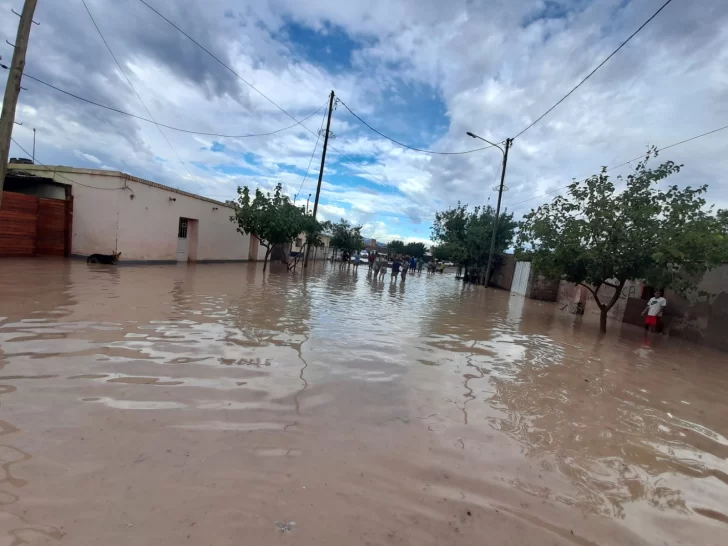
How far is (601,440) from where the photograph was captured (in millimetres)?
3766

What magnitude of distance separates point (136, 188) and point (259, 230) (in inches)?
219

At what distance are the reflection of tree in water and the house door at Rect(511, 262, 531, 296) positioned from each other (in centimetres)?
1836

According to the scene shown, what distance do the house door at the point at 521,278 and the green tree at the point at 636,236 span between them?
37.9 ft

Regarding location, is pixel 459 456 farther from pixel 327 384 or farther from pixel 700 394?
pixel 700 394

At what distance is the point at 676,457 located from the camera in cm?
359

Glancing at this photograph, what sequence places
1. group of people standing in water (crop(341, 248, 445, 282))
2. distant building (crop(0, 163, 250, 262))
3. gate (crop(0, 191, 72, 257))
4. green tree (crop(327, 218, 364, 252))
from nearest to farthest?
gate (crop(0, 191, 72, 257))
distant building (crop(0, 163, 250, 262))
group of people standing in water (crop(341, 248, 445, 282))
green tree (crop(327, 218, 364, 252))

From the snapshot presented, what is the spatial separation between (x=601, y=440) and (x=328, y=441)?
2.76 m

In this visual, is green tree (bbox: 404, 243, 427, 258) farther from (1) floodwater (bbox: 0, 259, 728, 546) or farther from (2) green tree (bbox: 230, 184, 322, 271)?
(1) floodwater (bbox: 0, 259, 728, 546)

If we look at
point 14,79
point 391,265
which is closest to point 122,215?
point 14,79

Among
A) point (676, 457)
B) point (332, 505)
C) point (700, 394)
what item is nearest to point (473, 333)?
point (700, 394)

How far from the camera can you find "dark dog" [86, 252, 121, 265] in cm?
1461

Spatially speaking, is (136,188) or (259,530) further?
(136,188)

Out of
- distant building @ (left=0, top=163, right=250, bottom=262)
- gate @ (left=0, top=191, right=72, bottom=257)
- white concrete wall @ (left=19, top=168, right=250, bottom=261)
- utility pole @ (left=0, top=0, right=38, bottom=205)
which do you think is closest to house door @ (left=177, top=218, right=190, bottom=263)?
white concrete wall @ (left=19, top=168, right=250, bottom=261)

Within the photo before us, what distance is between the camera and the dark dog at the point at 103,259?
14.6 m
